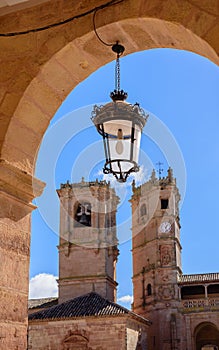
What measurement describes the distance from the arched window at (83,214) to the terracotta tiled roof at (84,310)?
15.7 ft

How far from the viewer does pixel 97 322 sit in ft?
80.8

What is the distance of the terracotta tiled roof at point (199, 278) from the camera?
113 feet

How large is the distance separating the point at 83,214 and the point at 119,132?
28175mm

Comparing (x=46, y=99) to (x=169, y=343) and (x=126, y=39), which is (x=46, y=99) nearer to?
(x=126, y=39)

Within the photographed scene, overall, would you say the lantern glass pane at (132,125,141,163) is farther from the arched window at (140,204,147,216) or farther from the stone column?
the arched window at (140,204,147,216)

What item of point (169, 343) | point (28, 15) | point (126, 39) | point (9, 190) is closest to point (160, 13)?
point (126, 39)

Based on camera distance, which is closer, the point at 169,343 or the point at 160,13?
the point at 160,13

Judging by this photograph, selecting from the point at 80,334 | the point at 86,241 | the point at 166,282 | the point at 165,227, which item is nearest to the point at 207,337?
the point at 166,282

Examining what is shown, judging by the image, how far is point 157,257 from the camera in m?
34.5

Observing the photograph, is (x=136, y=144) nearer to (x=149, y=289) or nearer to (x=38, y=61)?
(x=38, y=61)

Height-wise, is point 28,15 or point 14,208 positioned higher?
point 28,15

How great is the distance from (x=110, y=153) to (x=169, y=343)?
29888 mm

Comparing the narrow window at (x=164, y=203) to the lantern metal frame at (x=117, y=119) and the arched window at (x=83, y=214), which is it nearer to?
the arched window at (x=83, y=214)

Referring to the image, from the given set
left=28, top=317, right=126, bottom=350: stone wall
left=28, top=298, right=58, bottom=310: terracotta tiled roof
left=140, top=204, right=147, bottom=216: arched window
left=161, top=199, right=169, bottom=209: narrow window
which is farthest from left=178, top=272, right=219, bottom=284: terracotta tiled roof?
left=28, top=317, right=126, bottom=350: stone wall
